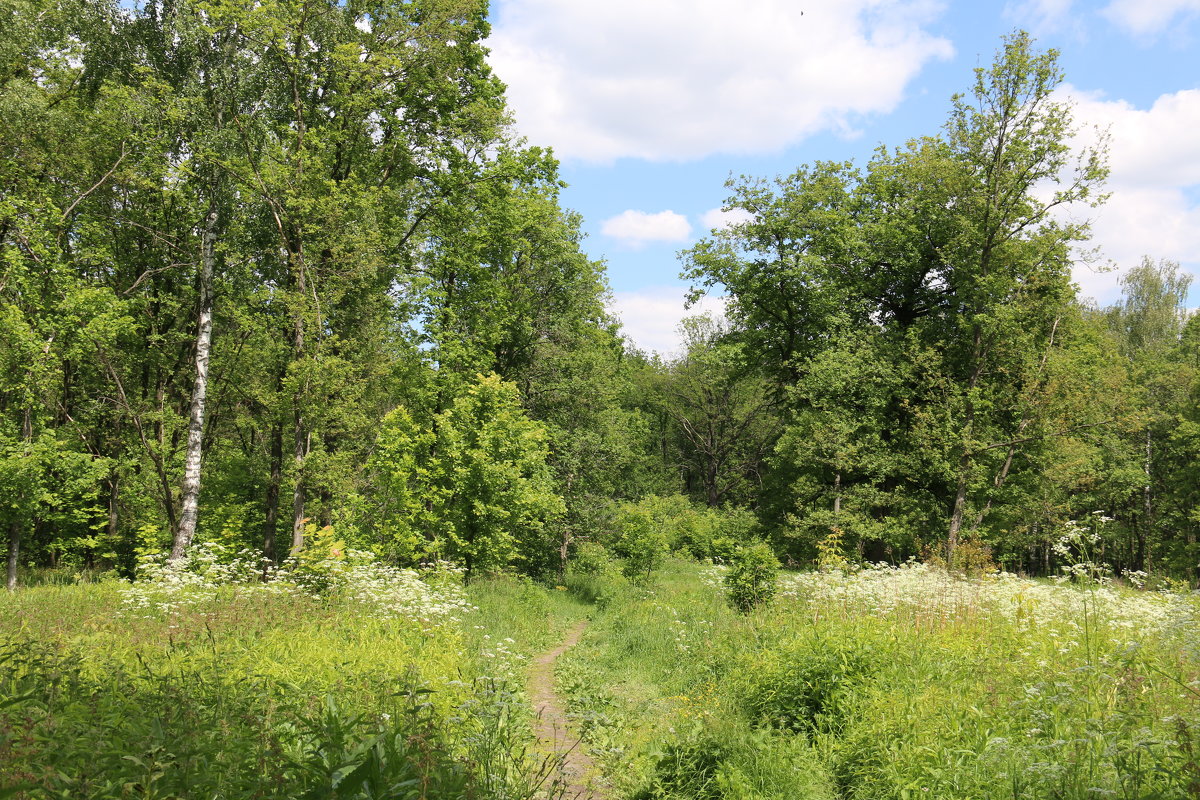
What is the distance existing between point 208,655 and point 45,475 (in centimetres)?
1551

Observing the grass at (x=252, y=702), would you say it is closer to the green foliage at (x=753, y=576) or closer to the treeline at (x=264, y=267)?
the green foliage at (x=753, y=576)

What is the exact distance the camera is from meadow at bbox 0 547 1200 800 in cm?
350

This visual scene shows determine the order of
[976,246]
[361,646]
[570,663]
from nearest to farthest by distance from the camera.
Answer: [361,646] < [570,663] < [976,246]

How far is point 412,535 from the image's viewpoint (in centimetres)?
1521

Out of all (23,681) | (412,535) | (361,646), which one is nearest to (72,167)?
(412,535)

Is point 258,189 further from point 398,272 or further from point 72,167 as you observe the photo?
point 72,167

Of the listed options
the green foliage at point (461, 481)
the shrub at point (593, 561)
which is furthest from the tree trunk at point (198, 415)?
the shrub at point (593, 561)

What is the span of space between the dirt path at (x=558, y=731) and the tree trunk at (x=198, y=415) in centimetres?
906

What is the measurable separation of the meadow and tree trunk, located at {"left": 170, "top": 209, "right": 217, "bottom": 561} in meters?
3.43

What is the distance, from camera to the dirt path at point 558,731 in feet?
19.4

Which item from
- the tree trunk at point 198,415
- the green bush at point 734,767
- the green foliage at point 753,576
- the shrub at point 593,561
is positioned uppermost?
the tree trunk at point 198,415

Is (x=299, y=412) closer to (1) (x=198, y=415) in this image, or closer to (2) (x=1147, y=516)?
(1) (x=198, y=415)

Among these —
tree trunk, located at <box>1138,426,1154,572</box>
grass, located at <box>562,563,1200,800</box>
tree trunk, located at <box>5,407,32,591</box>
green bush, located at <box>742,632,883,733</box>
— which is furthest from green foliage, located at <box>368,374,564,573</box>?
tree trunk, located at <box>1138,426,1154,572</box>

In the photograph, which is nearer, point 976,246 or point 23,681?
point 23,681
